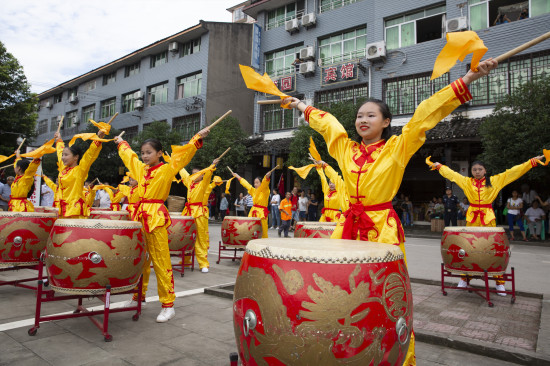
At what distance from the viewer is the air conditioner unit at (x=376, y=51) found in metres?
16.3

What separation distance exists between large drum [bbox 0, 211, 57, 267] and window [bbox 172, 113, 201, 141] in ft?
63.8

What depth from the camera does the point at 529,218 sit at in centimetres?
1205

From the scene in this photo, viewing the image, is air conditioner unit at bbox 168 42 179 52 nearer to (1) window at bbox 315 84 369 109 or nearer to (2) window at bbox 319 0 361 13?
(2) window at bbox 319 0 361 13

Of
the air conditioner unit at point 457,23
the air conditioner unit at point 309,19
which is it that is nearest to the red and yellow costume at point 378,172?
the air conditioner unit at point 457,23

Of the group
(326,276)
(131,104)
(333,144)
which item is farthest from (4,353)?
(131,104)

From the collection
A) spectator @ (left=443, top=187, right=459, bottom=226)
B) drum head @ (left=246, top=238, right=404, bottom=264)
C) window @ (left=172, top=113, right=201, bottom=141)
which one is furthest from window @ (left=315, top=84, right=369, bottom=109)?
drum head @ (left=246, top=238, right=404, bottom=264)

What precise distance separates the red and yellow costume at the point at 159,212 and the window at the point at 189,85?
20553 mm

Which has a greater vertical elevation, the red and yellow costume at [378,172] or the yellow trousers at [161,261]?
the red and yellow costume at [378,172]

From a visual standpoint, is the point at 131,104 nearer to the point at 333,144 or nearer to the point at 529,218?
the point at 529,218

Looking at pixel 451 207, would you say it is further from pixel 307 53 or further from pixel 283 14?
pixel 283 14

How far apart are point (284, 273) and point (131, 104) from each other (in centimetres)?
2913

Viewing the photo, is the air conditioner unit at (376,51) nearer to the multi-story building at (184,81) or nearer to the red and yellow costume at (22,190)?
the multi-story building at (184,81)

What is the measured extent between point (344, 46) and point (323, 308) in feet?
61.8

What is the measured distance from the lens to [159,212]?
3.72 metres
